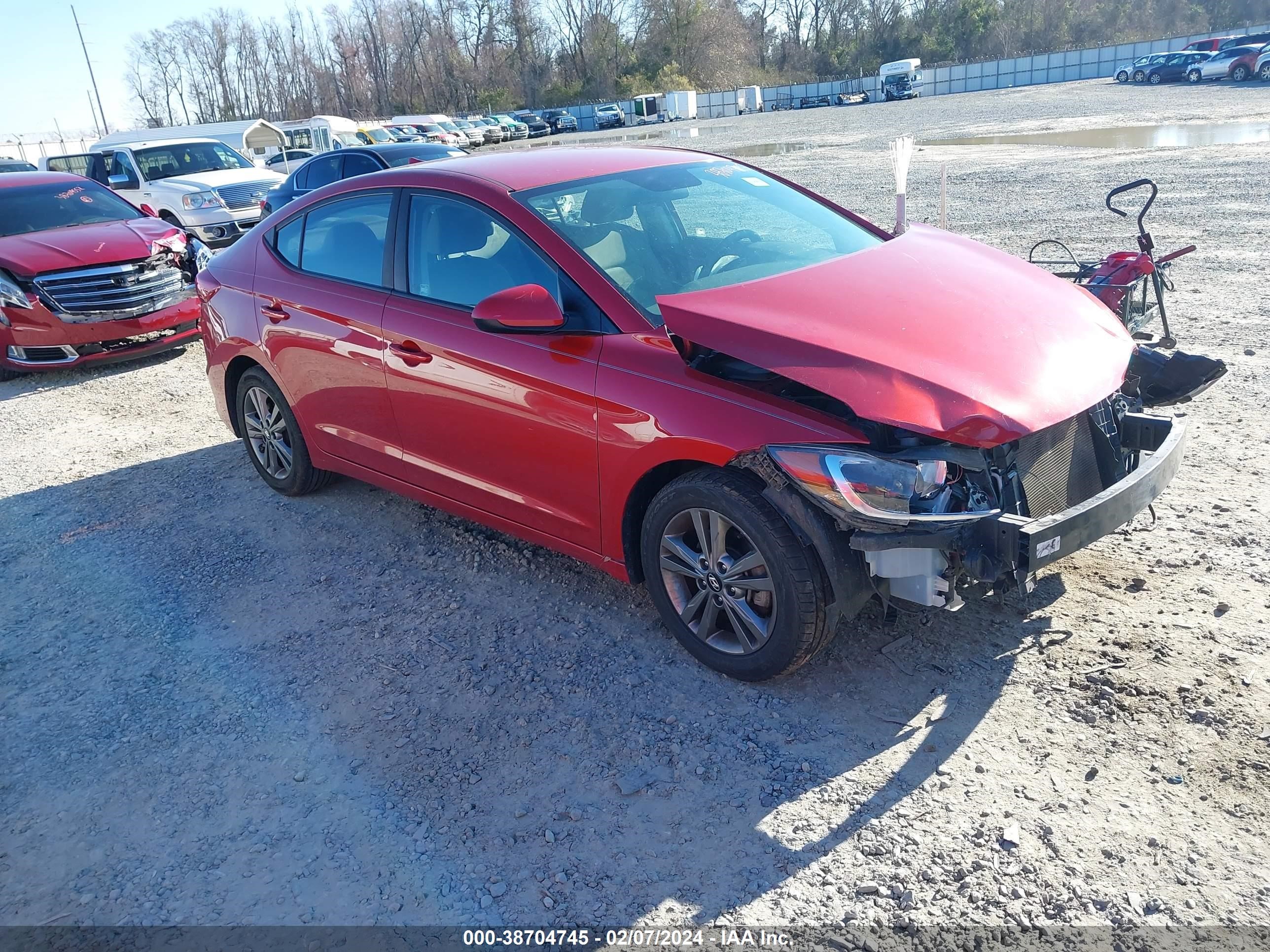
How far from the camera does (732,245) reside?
4.15 m

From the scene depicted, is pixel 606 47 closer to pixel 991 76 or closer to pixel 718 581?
pixel 991 76

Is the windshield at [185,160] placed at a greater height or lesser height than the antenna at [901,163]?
greater

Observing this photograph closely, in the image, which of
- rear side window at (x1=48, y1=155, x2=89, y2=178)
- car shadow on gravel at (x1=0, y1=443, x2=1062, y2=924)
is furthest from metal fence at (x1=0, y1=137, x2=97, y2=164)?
car shadow on gravel at (x1=0, y1=443, x2=1062, y2=924)

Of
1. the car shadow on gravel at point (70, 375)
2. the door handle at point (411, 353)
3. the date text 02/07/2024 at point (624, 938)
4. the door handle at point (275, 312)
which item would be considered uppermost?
the door handle at point (275, 312)

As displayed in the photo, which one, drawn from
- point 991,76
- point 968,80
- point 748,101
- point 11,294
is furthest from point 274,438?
point 991,76

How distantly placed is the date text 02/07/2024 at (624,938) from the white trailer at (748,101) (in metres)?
72.6

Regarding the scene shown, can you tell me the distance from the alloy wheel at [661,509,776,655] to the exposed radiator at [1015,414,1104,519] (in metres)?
0.91

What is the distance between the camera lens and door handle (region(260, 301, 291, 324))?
511 centimetres

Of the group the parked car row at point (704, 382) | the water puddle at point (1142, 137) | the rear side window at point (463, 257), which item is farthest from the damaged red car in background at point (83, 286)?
the water puddle at point (1142, 137)

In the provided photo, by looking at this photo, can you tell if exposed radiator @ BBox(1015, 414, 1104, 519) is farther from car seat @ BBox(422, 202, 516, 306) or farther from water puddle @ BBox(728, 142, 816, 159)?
water puddle @ BBox(728, 142, 816, 159)

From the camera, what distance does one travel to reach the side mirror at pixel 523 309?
11.9 ft

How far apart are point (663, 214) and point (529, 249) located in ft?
2.16

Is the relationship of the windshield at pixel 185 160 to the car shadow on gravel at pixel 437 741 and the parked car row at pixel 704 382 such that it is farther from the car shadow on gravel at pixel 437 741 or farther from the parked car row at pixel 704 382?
the car shadow on gravel at pixel 437 741

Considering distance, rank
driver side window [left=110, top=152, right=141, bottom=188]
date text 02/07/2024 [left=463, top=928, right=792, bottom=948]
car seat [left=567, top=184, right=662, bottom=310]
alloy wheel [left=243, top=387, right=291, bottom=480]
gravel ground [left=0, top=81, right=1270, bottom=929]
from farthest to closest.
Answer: driver side window [left=110, top=152, right=141, bottom=188] → alloy wheel [left=243, top=387, right=291, bottom=480] → car seat [left=567, top=184, right=662, bottom=310] → gravel ground [left=0, top=81, right=1270, bottom=929] → date text 02/07/2024 [left=463, top=928, right=792, bottom=948]
